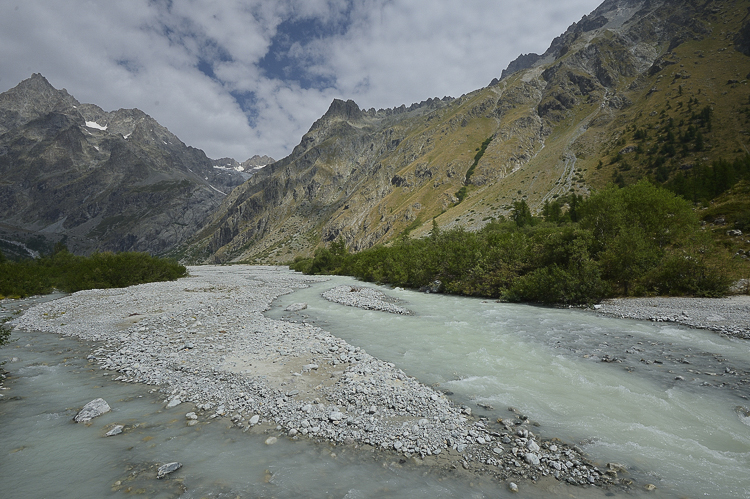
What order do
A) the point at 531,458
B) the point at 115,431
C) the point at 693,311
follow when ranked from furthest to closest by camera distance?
the point at 693,311 → the point at 115,431 → the point at 531,458

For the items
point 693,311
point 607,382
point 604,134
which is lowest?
point 607,382

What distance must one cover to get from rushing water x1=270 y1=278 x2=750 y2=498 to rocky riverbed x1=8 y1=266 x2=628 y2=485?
1050 millimetres

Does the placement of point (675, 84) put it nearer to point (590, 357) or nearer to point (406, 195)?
point (406, 195)

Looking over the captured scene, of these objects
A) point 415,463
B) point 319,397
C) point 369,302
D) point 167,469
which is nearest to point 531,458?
point 415,463

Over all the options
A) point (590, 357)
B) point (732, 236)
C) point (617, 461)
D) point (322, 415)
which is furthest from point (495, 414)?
point (732, 236)

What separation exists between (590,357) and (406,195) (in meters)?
179

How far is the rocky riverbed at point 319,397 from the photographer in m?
7.27

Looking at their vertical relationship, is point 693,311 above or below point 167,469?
above

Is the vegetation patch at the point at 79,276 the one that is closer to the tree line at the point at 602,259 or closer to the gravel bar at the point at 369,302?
the gravel bar at the point at 369,302

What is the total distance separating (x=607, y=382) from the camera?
441 inches

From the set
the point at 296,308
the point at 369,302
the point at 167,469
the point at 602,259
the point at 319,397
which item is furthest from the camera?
the point at 369,302

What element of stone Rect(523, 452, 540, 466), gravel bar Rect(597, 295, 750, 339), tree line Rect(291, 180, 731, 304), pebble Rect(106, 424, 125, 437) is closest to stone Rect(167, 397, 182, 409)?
pebble Rect(106, 424, 125, 437)

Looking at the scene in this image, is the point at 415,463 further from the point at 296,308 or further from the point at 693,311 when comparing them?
the point at 693,311

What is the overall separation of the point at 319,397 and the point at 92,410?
21.9 ft
